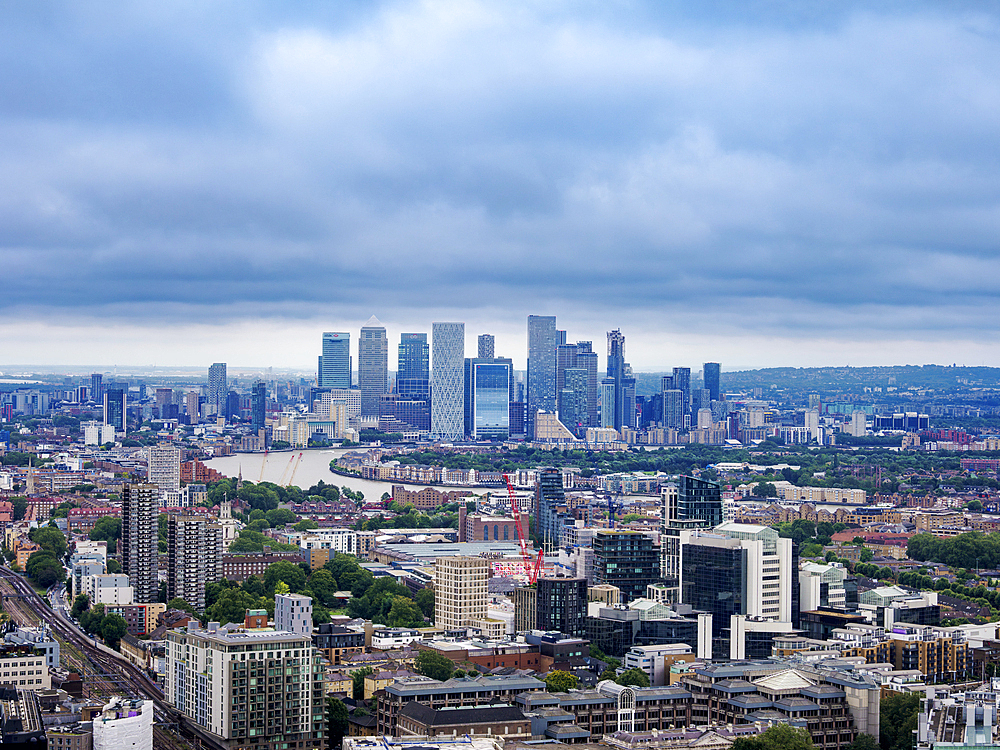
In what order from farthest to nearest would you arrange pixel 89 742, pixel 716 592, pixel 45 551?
pixel 45 551
pixel 716 592
pixel 89 742

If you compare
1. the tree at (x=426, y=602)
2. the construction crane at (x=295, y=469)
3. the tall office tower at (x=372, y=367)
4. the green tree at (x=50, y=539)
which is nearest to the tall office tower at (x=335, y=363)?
the tall office tower at (x=372, y=367)

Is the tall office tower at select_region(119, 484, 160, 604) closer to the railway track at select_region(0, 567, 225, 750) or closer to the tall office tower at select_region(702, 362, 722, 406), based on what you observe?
the railway track at select_region(0, 567, 225, 750)

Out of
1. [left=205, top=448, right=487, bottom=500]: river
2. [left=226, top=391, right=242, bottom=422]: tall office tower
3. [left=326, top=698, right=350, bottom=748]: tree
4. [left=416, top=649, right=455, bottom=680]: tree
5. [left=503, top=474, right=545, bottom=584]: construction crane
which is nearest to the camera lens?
[left=326, top=698, right=350, bottom=748]: tree

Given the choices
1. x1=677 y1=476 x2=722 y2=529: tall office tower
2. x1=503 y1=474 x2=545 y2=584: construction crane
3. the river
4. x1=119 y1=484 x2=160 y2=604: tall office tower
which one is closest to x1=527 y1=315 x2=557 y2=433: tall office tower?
the river

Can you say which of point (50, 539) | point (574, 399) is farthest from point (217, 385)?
point (50, 539)

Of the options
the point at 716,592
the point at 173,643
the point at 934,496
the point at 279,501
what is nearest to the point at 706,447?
the point at 934,496

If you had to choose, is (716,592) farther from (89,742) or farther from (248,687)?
(89,742)

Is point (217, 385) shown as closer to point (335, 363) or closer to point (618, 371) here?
point (335, 363)
